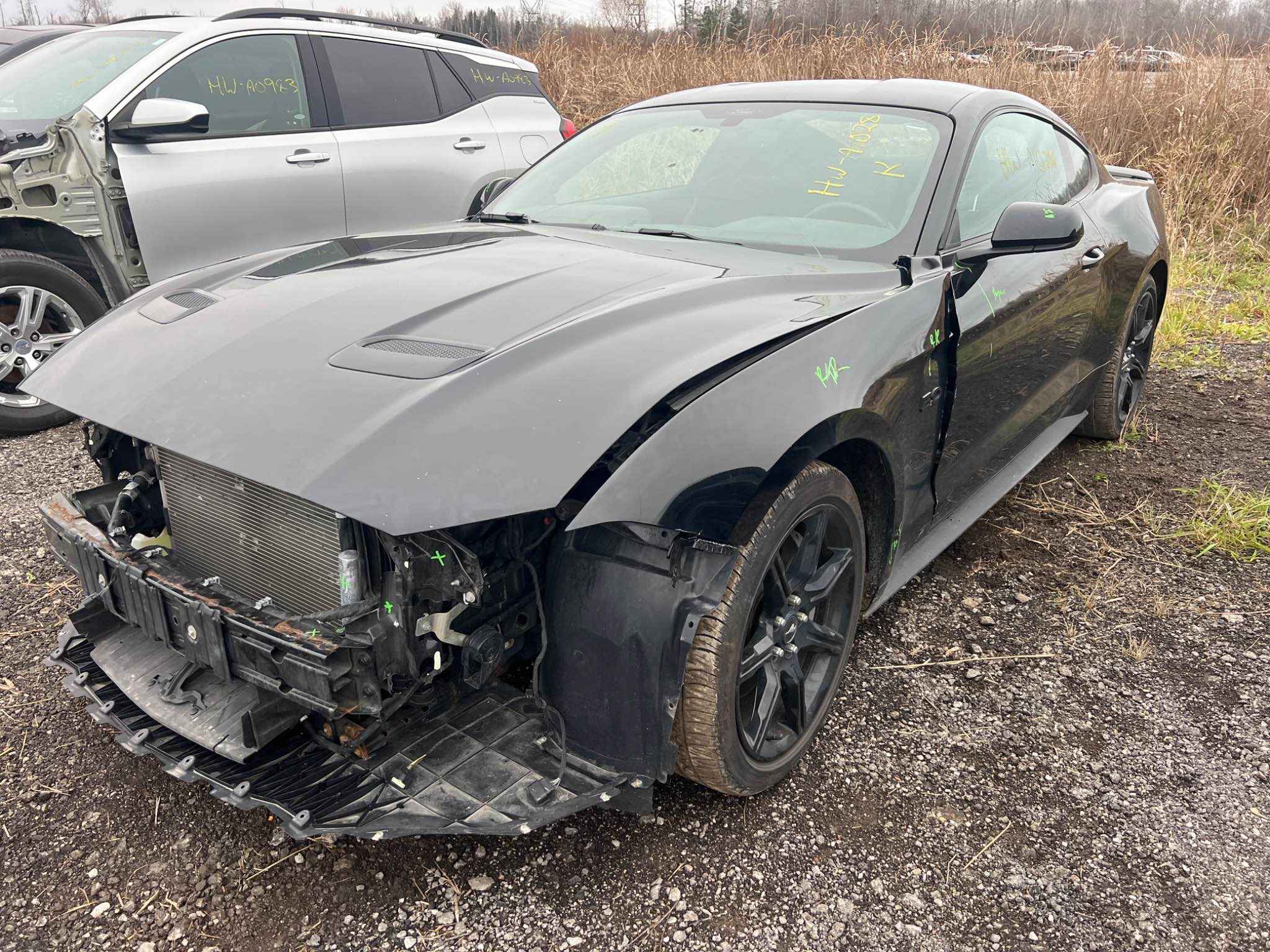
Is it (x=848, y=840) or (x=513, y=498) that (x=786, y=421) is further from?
(x=848, y=840)

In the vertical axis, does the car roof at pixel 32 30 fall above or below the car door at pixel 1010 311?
above

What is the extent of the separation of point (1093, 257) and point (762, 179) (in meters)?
1.48

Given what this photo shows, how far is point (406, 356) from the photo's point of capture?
6.27 ft

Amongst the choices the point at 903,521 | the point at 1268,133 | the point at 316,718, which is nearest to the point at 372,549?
the point at 316,718

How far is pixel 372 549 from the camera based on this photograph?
72.6 inches

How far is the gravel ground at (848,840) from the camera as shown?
1.94m

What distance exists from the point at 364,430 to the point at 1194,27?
11.0m

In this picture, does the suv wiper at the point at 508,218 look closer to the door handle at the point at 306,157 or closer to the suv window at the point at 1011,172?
the suv window at the point at 1011,172

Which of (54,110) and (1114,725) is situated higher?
(54,110)

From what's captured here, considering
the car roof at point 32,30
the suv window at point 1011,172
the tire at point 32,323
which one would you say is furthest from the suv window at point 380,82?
the suv window at point 1011,172

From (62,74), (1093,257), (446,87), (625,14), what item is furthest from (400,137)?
(625,14)

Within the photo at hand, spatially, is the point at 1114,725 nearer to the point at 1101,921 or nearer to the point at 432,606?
the point at 1101,921

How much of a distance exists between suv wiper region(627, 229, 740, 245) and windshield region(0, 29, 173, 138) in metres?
3.37

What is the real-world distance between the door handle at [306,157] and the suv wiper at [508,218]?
7.16 feet
